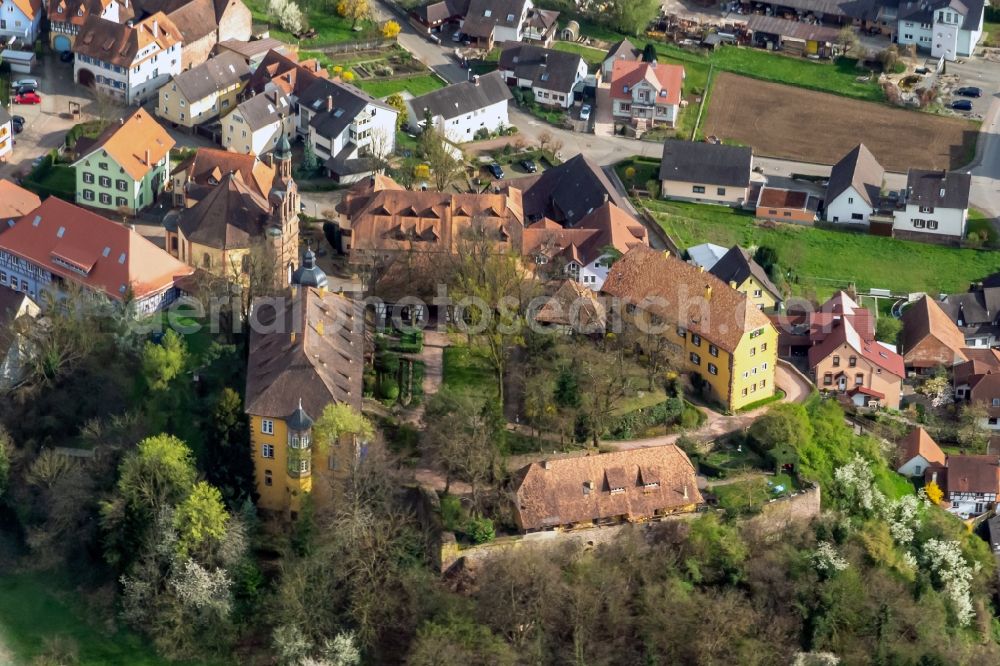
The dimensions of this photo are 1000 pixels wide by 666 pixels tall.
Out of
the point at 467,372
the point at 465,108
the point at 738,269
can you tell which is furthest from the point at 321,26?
the point at 467,372

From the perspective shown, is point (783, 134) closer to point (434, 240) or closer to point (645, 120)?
point (645, 120)

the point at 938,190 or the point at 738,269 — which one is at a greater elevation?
the point at 738,269

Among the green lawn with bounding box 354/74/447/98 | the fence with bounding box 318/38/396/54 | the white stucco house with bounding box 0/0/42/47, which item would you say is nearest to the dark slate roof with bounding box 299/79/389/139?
the green lawn with bounding box 354/74/447/98

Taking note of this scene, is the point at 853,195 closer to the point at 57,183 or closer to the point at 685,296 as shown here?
the point at 685,296

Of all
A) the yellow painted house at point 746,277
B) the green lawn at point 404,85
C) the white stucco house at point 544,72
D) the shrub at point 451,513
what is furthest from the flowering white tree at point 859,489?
the green lawn at point 404,85

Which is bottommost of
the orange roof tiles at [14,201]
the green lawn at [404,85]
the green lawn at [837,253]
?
the green lawn at [837,253]

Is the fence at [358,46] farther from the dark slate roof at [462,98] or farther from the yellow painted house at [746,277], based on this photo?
the yellow painted house at [746,277]

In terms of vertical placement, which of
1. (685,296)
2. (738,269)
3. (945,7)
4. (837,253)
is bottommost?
(837,253)
